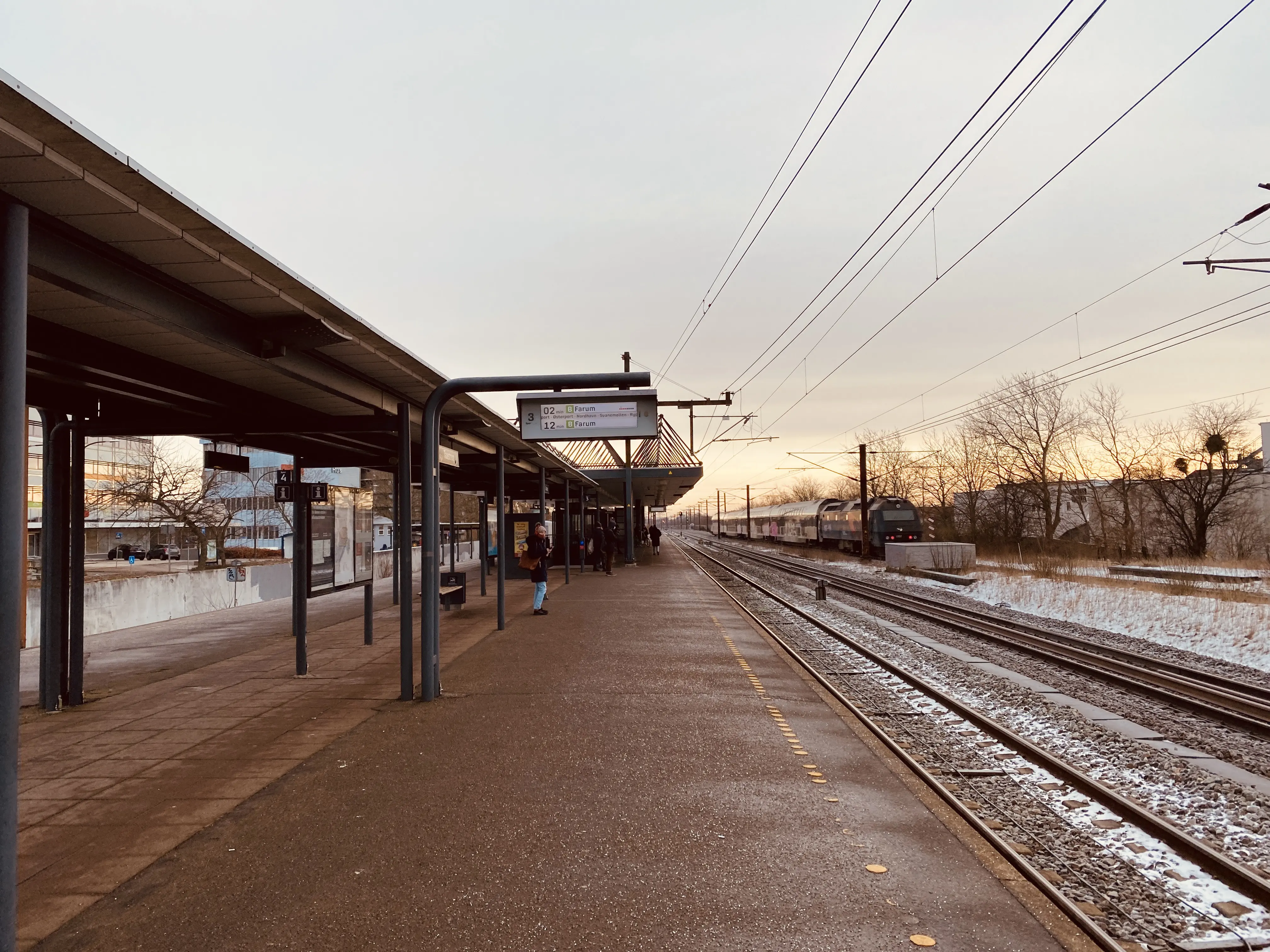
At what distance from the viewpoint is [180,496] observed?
106ft

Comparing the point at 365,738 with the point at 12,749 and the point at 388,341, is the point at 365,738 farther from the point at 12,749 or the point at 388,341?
the point at 12,749

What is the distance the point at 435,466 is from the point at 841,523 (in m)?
36.6

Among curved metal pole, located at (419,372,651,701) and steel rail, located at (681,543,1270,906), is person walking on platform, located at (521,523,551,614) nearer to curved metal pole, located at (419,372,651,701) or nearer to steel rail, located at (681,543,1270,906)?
curved metal pole, located at (419,372,651,701)

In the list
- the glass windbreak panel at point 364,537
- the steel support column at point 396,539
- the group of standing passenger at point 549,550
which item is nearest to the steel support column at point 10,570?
the glass windbreak panel at point 364,537

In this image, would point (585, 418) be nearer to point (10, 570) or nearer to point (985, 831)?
point (985, 831)

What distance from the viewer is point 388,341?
6.46 metres

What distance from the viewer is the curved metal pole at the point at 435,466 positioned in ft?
24.3

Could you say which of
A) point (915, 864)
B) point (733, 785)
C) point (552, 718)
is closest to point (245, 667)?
point (552, 718)

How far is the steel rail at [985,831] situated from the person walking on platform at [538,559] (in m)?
5.70

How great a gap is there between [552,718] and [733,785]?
88.3 inches

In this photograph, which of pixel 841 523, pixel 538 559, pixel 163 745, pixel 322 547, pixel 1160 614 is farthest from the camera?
pixel 841 523

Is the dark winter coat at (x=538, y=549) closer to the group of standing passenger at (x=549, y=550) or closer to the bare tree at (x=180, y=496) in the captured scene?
the group of standing passenger at (x=549, y=550)

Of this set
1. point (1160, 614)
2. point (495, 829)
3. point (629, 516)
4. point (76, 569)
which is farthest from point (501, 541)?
point (629, 516)

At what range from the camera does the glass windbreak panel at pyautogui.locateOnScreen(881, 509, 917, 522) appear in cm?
3569
